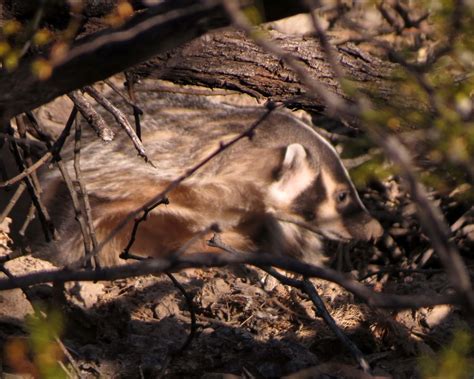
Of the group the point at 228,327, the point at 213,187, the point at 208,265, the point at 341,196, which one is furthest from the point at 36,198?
the point at 341,196

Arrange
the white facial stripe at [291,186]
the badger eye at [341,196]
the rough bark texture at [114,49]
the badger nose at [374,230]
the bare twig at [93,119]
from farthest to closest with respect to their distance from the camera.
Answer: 1. the badger eye at [341,196]
2. the white facial stripe at [291,186]
3. the badger nose at [374,230]
4. the bare twig at [93,119]
5. the rough bark texture at [114,49]

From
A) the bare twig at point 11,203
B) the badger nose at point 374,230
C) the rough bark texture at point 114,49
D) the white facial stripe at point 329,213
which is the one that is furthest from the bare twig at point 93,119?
the white facial stripe at point 329,213

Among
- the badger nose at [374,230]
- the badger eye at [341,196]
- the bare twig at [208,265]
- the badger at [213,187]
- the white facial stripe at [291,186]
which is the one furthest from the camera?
the badger eye at [341,196]

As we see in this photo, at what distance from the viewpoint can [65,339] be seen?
3.69 meters

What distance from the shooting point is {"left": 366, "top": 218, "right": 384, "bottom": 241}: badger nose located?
18.4ft

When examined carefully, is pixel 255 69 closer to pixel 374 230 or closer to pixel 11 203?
pixel 11 203

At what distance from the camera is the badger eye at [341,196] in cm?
599

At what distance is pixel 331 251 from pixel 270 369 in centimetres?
254

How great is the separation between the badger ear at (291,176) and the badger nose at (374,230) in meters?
0.55

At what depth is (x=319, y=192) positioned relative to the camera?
6012 mm

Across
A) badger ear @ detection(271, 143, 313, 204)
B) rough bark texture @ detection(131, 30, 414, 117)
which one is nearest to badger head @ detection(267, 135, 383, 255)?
badger ear @ detection(271, 143, 313, 204)

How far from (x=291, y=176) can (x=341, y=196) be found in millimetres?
392

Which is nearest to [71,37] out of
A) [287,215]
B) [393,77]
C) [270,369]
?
[270,369]

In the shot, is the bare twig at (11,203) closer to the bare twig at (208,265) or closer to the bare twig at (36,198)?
the bare twig at (36,198)
